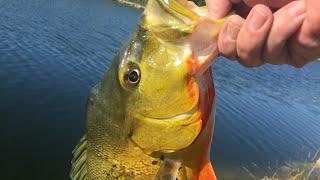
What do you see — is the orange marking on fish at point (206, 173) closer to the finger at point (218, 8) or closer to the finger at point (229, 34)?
the finger at point (229, 34)

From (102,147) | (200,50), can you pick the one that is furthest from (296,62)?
(102,147)

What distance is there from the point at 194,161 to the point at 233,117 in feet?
57.5

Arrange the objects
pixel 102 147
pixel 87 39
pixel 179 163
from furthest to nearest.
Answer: pixel 87 39
pixel 102 147
pixel 179 163

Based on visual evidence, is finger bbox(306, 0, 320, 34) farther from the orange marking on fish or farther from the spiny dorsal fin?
the spiny dorsal fin

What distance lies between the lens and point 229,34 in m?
2.19

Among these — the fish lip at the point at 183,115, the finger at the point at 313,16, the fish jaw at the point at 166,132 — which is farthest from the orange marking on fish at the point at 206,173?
the finger at the point at 313,16

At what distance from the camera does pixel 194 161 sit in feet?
7.89

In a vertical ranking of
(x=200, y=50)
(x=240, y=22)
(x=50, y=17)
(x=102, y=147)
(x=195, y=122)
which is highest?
(x=240, y=22)

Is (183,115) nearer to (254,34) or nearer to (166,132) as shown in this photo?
(166,132)

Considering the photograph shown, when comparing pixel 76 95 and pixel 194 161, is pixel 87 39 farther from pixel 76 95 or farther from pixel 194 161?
pixel 194 161

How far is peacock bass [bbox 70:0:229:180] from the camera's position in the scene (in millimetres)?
2221

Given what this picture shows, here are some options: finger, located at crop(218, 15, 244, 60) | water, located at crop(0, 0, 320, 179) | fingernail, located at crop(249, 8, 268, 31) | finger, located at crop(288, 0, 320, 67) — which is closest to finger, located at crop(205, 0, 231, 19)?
A: finger, located at crop(218, 15, 244, 60)

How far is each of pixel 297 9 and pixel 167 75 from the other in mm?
792

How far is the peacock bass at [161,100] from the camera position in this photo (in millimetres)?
2221
